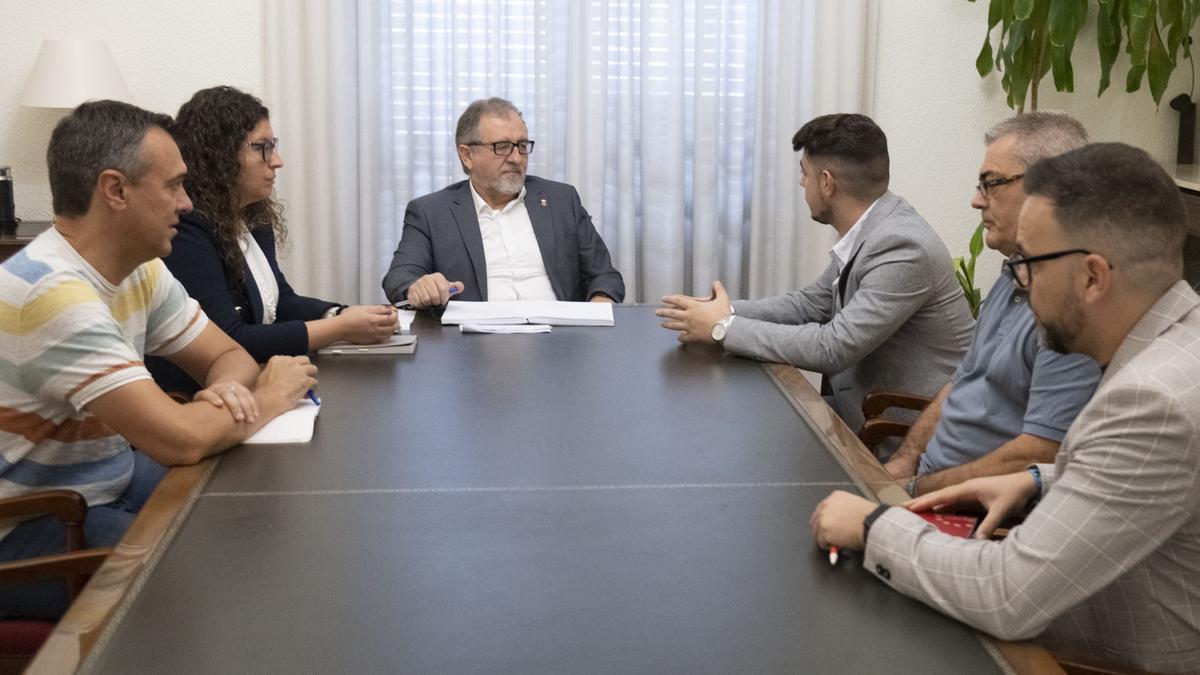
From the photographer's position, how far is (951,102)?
200 inches

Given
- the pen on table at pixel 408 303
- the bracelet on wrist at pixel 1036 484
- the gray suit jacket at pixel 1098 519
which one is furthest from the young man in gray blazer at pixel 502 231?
the gray suit jacket at pixel 1098 519

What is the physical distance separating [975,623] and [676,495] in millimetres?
597

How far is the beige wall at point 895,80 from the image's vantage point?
15.6 ft

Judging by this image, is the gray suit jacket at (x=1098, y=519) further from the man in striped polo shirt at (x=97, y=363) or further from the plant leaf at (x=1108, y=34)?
the plant leaf at (x=1108, y=34)

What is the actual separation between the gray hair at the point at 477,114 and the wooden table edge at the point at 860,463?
5.48ft

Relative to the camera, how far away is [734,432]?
93.9 inches

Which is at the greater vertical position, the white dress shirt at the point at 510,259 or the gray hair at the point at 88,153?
the gray hair at the point at 88,153

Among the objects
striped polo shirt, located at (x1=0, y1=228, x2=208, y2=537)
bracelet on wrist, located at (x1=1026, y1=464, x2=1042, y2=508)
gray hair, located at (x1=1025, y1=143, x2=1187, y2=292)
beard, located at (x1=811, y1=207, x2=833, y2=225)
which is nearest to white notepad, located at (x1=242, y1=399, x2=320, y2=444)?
striped polo shirt, located at (x1=0, y1=228, x2=208, y2=537)

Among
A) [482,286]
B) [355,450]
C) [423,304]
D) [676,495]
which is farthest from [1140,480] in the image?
[482,286]

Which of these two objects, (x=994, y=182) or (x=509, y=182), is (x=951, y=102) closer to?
(x=509, y=182)

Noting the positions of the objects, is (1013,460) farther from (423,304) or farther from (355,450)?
(423,304)

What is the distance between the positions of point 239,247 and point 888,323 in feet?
5.45

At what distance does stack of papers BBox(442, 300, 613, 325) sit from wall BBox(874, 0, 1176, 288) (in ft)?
6.58

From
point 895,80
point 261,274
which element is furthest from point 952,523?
point 895,80
